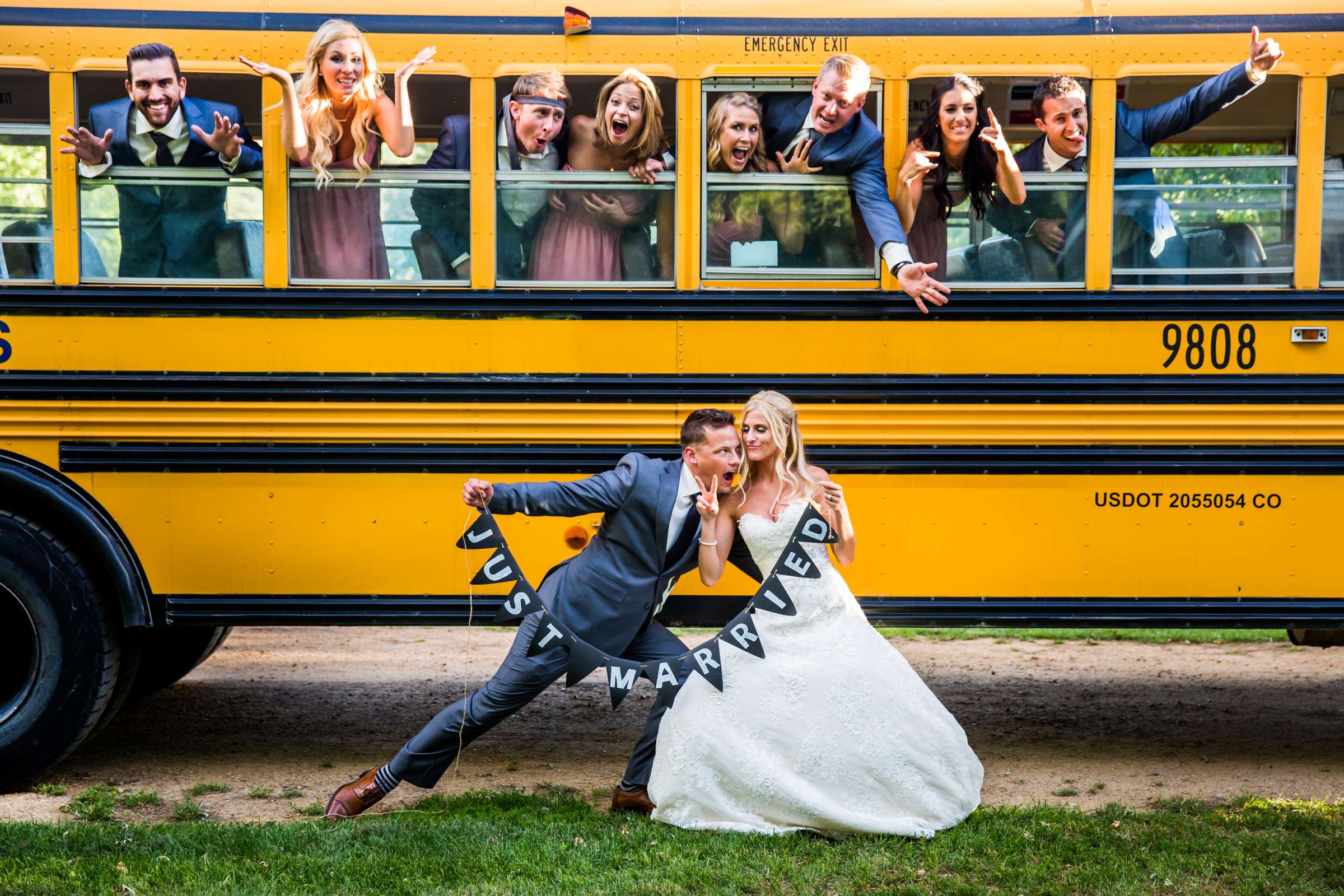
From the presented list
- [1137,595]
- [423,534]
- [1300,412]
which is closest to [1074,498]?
[1137,595]

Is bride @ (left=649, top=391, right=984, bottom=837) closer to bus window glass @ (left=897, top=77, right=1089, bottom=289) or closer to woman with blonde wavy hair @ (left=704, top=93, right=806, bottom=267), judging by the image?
woman with blonde wavy hair @ (left=704, top=93, right=806, bottom=267)

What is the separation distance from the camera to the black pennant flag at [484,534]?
14.6 ft

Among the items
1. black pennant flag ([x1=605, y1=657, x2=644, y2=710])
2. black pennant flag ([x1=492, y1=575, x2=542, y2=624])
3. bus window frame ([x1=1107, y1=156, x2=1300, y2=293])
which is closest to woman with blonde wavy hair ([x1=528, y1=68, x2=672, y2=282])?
black pennant flag ([x1=492, y1=575, x2=542, y2=624])

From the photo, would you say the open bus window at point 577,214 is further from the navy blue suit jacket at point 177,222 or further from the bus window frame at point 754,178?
the navy blue suit jacket at point 177,222

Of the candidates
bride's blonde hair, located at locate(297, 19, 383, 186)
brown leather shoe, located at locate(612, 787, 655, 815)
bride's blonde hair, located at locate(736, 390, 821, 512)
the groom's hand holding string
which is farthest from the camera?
bride's blonde hair, located at locate(297, 19, 383, 186)

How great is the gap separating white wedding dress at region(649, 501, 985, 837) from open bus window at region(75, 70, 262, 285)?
2.20 meters

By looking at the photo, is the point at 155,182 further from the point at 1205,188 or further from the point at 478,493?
the point at 1205,188

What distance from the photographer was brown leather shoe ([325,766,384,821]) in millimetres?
4496

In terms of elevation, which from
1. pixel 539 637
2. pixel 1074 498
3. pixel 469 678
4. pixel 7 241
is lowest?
pixel 469 678

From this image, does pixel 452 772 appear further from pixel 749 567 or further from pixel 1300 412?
pixel 1300 412

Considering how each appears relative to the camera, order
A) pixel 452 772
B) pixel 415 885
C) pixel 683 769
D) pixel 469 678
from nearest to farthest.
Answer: pixel 415 885 < pixel 683 769 < pixel 452 772 < pixel 469 678

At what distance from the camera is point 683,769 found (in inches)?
171

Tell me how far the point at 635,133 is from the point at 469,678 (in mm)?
3680

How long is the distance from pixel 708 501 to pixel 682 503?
5.1 inches
